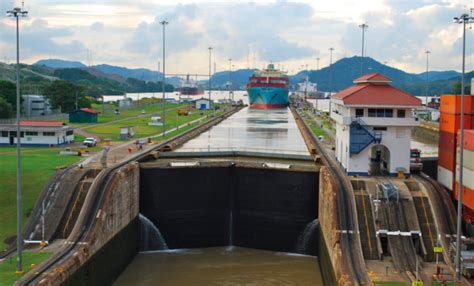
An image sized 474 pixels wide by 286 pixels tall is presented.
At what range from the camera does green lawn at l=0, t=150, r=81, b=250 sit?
32.1 metres

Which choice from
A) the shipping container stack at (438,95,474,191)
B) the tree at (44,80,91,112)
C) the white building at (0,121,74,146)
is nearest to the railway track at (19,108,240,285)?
the white building at (0,121,74,146)

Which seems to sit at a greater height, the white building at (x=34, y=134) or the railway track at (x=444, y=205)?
the white building at (x=34, y=134)

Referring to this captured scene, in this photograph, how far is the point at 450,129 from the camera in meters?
36.9

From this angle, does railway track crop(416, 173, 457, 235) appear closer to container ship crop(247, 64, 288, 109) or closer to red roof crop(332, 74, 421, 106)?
red roof crop(332, 74, 421, 106)

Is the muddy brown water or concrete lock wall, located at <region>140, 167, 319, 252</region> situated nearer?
the muddy brown water

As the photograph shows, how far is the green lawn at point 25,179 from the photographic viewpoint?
32062 mm

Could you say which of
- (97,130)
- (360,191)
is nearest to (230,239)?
(360,191)

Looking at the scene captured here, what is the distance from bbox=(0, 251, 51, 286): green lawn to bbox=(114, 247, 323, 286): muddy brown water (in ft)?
19.9

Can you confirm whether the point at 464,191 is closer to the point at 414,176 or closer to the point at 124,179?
the point at 414,176

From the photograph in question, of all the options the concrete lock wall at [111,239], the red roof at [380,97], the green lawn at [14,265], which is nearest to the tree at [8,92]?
the concrete lock wall at [111,239]

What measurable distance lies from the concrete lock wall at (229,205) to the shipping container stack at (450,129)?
27.4ft

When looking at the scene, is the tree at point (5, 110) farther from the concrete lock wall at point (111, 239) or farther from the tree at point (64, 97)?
the concrete lock wall at point (111, 239)

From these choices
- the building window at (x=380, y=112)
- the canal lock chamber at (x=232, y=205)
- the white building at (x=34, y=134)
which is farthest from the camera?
the white building at (x=34, y=134)

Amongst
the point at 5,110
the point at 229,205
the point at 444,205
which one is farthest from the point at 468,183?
the point at 5,110
